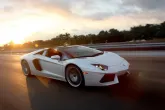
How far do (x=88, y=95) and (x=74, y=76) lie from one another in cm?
96

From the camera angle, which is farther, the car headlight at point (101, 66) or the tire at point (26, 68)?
the tire at point (26, 68)

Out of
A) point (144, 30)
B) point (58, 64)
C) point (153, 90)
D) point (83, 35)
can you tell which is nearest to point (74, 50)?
point (58, 64)

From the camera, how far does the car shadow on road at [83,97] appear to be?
541 centimetres

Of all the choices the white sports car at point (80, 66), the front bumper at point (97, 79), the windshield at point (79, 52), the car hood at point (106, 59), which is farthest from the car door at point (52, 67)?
the front bumper at point (97, 79)

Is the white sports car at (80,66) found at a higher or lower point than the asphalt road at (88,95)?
higher

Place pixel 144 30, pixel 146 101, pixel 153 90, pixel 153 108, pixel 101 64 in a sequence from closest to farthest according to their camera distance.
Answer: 1. pixel 153 108
2. pixel 146 101
3. pixel 153 90
4. pixel 101 64
5. pixel 144 30

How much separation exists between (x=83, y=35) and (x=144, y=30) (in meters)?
13.7

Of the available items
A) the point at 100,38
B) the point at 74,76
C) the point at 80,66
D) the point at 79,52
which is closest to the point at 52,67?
the point at 79,52

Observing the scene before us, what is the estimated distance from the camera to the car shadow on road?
5.41 metres

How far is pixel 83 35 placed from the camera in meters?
46.1

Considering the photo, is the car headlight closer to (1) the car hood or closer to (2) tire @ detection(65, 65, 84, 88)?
(1) the car hood

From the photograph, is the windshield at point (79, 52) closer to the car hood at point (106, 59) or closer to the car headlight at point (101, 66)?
the car hood at point (106, 59)

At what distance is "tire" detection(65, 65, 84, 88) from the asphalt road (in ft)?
0.50

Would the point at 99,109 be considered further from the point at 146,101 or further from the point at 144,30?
the point at 144,30
